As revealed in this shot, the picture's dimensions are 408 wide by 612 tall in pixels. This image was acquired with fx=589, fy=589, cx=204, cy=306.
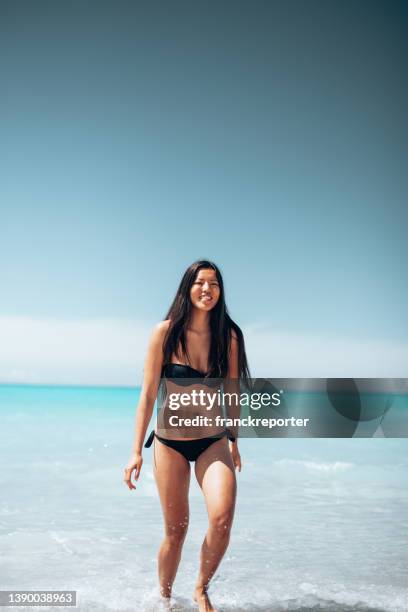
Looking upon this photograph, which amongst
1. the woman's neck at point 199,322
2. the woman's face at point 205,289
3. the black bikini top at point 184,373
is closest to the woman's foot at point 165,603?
the black bikini top at point 184,373

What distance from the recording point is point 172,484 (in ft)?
10.1

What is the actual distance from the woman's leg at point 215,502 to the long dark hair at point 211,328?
0.42 metres

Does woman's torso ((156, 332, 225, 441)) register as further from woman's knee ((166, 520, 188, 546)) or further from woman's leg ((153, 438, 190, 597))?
woman's knee ((166, 520, 188, 546))

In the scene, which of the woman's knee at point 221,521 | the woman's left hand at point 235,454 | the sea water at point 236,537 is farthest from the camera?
the sea water at point 236,537

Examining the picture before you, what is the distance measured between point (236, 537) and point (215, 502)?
→ 2480mm

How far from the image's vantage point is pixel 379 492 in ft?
→ 24.2

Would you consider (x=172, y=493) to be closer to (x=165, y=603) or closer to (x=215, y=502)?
(x=215, y=502)

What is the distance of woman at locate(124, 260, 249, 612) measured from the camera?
309cm

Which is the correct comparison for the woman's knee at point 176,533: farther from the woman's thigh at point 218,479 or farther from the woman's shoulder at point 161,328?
the woman's shoulder at point 161,328

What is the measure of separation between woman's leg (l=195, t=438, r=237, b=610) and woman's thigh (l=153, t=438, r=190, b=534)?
0.09m

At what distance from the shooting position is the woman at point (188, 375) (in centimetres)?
309

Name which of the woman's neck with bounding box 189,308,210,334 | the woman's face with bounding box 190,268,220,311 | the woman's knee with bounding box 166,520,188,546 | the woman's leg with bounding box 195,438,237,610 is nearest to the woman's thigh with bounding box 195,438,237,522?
the woman's leg with bounding box 195,438,237,610

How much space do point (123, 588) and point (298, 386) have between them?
1.71 m

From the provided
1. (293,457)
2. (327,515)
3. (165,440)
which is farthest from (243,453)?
(165,440)
